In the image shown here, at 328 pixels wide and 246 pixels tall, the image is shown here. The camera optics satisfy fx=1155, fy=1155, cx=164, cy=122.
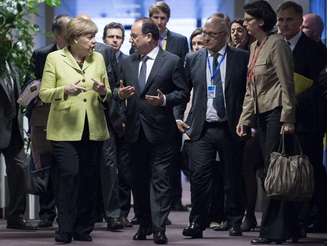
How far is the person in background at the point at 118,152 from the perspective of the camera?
957 cm

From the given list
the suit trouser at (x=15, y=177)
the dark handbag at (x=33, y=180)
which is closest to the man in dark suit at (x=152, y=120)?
the dark handbag at (x=33, y=180)

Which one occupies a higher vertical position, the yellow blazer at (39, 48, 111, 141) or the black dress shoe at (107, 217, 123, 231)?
the yellow blazer at (39, 48, 111, 141)

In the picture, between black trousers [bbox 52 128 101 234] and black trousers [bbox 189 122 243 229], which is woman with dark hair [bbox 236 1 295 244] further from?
black trousers [bbox 52 128 101 234]

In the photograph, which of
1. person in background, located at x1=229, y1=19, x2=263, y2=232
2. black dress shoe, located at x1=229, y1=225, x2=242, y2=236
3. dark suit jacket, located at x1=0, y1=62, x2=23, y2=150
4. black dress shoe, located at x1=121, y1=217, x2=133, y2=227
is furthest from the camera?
black dress shoe, located at x1=121, y1=217, x2=133, y2=227

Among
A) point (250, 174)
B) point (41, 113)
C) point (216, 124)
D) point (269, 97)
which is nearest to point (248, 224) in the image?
point (250, 174)

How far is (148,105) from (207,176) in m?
0.79

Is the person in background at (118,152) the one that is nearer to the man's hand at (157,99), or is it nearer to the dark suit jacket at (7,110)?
the man's hand at (157,99)

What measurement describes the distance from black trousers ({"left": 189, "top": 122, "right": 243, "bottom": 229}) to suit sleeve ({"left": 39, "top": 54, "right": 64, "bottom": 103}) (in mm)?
1273

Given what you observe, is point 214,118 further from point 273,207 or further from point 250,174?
point 250,174

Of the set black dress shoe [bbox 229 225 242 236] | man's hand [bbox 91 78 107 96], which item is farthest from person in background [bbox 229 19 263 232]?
man's hand [bbox 91 78 107 96]

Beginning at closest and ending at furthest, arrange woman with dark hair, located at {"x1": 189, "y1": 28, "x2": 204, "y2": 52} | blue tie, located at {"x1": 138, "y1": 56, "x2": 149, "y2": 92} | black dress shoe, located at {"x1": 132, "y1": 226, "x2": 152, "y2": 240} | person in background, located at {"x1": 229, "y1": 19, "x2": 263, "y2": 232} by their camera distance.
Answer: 1. blue tie, located at {"x1": 138, "y1": 56, "x2": 149, "y2": 92}
2. black dress shoe, located at {"x1": 132, "y1": 226, "x2": 152, "y2": 240}
3. person in background, located at {"x1": 229, "y1": 19, "x2": 263, "y2": 232}
4. woman with dark hair, located at {"x1": 189, "y1": 28, "x2": 204, "y2": 52}

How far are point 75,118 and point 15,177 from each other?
1655 millimetres

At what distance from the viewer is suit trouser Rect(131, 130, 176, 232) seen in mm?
9047

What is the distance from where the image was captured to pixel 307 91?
9352 mm
